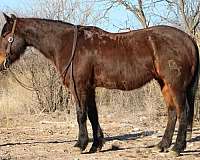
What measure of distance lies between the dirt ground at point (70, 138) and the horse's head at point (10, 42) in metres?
1.52

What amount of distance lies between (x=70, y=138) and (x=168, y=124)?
92.9 inches

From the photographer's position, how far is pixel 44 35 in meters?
7.78

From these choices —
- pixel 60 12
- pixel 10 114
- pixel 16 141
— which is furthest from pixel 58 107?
pixel 16 141

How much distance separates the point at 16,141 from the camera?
29.8 feet

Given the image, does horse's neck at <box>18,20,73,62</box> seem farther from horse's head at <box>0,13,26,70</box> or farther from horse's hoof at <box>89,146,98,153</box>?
horse's hoof at <box>89,146,98,153</box>

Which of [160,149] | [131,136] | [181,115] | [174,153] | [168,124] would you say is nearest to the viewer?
[174,153]

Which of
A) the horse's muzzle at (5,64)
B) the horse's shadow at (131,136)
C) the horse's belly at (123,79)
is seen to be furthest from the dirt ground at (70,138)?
the horse's muzzle at (5,64)

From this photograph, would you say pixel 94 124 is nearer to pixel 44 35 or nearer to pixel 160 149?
pixel 160 149

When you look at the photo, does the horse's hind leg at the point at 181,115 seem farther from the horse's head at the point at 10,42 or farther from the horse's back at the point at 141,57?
the horse's head at the point at 10,42

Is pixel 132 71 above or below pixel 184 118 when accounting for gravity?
above

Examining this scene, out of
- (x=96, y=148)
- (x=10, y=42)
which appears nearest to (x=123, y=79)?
(x=96, y=148)

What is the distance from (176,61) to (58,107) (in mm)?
7765

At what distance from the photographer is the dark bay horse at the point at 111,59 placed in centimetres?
734

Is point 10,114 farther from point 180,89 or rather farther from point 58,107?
point 180,89
